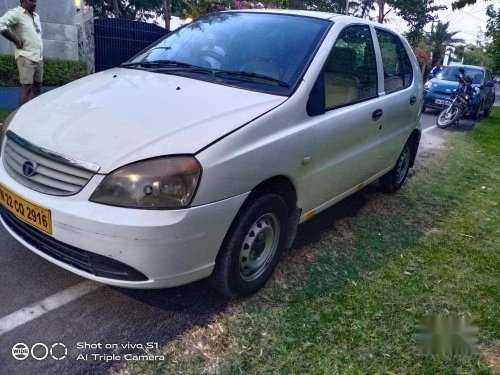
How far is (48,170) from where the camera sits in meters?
2.20

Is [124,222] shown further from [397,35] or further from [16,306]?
[397,35]

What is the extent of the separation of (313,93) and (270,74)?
299 mm

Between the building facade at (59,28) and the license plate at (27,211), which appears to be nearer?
the license plate at (27,211)

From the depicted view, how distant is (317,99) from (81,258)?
166cm

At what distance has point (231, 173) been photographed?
7.12ft

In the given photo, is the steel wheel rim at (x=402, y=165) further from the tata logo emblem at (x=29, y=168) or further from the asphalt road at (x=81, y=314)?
the tata logo emblem at (x=29, y=168)

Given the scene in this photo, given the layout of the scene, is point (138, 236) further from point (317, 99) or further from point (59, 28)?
point (59, 28)

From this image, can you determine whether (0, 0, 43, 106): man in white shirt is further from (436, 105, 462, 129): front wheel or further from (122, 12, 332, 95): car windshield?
(436, 105, 462, 129): front wheel

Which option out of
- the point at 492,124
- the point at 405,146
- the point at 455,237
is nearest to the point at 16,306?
the point at 455,237

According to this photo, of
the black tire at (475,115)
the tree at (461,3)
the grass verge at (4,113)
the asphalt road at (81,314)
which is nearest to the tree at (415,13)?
the tree at (461,3)

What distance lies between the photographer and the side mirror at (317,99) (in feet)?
8.98

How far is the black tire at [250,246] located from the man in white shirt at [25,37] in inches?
187

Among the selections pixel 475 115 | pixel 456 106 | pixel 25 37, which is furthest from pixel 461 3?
pixel 25 37

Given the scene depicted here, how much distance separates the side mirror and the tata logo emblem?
1.56 metres
